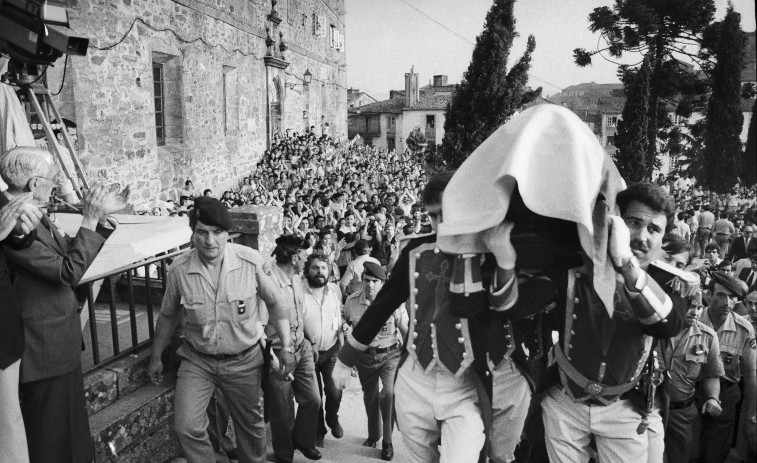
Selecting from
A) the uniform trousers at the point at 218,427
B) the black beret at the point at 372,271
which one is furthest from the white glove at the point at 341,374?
the black beret at the point at 372,271

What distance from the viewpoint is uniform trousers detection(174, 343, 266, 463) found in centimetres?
369

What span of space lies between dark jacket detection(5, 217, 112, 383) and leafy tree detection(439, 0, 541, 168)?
Answer: 17704 mm

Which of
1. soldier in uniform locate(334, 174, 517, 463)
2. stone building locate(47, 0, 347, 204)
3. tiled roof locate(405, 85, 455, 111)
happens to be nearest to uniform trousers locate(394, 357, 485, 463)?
soldier in uniform locate(334, 174, 517, 463)

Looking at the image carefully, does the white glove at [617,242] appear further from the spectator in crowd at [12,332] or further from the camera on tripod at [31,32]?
the camera on tripod at [31,32]

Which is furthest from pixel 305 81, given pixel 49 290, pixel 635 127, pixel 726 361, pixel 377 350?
pixel 49 290

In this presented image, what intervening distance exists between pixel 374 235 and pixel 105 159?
5977mm

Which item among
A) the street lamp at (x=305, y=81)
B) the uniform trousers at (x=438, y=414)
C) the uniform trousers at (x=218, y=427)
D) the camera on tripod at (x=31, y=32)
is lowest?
the uniform trousers at (x=218, y=427)

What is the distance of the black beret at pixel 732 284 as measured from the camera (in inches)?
168

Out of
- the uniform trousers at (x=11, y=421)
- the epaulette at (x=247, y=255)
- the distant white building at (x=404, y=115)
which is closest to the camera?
the uniform trousers at (x=11, y=421)

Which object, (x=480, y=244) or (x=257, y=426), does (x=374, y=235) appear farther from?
(x=480, y=244)

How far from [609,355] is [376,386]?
9.11 feet

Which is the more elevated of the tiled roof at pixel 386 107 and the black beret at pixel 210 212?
the tiled roof at pixel 386 107

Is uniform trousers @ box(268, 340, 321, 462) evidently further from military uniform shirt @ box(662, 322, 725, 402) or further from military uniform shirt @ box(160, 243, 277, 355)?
military uniform shirt @ box(662, 322, 725, 402)

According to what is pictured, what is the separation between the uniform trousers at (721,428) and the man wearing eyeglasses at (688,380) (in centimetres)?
33
